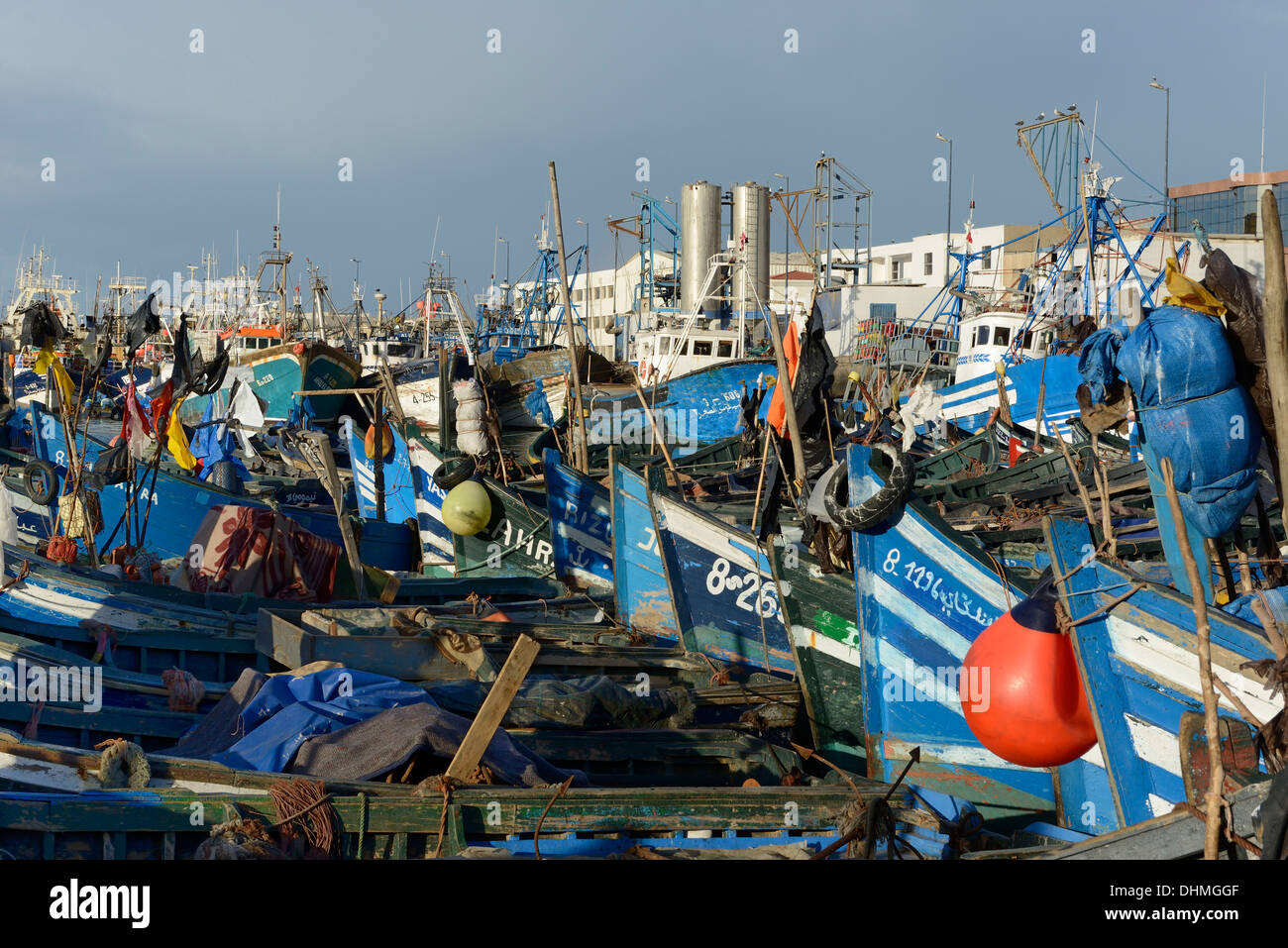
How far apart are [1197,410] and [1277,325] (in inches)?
42.0

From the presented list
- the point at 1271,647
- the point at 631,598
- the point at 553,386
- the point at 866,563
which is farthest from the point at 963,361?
the point at 1271,647

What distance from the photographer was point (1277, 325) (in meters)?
3.98

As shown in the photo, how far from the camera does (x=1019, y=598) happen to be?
19.8 feet

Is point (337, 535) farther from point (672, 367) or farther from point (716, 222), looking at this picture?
point (716, 222)

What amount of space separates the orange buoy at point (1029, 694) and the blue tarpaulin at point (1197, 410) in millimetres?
836

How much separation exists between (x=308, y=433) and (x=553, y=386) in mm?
8210

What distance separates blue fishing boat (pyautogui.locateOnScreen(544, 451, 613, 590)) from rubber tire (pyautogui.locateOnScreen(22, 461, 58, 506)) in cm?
663

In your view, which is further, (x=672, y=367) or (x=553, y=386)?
(x=672, y=367)

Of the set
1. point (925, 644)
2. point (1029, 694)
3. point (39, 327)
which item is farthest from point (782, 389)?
point (39, 327)

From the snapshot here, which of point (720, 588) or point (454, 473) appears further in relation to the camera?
point (454, 473)

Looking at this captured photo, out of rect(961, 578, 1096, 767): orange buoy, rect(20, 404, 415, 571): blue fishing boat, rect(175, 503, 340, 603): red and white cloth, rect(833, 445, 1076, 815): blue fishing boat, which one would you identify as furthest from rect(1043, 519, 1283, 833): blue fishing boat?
rect(20, 404, 415, 571): blue fishing boat

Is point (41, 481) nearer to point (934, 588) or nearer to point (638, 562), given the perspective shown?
point (638, 562)

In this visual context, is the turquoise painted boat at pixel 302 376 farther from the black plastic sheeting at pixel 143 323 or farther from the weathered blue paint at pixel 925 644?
the weathered blue paint at pixel 925 644

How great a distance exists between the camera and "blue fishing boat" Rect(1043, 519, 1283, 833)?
4.65 metres
